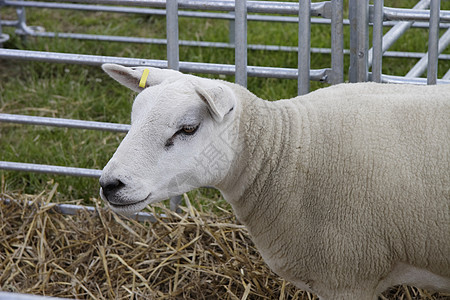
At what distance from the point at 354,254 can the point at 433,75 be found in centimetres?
94

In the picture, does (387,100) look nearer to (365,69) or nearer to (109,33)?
(365,69)

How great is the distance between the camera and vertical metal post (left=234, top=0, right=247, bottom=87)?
9.04 ft

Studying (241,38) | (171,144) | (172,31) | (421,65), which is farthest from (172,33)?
(421,65)

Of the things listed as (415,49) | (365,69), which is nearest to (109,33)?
(415,49)

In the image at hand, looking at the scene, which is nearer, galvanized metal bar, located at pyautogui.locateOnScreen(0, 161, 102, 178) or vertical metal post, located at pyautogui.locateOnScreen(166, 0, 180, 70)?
vertical metal post, located at pyautogui.locateOnScreen(166, 0, 180, 70)

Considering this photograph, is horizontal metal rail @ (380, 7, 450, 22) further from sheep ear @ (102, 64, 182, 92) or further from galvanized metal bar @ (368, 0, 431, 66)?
sheep ear @ (102, 64, 182, 92)

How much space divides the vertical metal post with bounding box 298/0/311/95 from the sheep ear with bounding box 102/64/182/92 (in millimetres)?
679

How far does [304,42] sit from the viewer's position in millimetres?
2756

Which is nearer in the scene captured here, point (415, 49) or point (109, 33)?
point (415, 49)

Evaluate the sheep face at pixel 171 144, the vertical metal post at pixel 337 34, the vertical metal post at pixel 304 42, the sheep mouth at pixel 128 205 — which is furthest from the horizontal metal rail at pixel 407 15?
the sheep mouth at pixel 128 205

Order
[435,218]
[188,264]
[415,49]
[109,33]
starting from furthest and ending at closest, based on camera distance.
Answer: [109,33]
[415,49]
[188,264]
[435,218]

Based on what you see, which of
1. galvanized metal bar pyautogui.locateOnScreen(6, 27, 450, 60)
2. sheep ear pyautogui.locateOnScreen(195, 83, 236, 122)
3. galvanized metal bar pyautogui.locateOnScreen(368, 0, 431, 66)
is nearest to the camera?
sheep ear pyautogui.locateOnScreen(195, 83, 236, 122)

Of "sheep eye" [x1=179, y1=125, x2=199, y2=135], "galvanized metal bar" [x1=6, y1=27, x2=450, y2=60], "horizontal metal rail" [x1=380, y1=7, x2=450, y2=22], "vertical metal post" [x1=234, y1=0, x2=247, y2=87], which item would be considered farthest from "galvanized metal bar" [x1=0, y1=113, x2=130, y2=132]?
"galvanized metal bar" [x1=6, y1=27, x2=450, y2=60]

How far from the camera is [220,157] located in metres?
2.21
